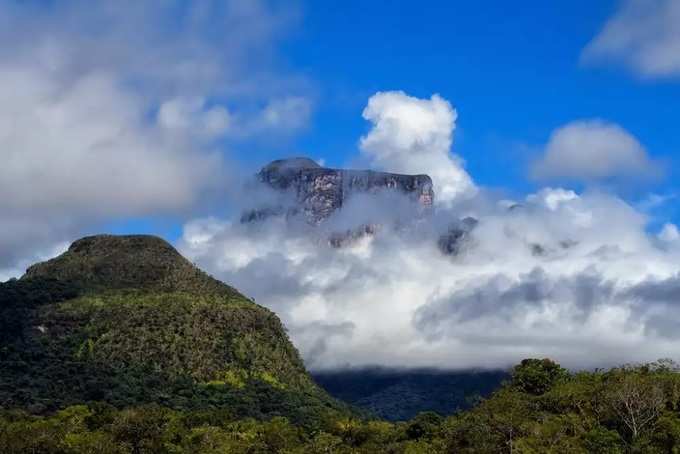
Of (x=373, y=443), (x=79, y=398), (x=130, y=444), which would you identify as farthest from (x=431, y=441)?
(x=79, y=398)

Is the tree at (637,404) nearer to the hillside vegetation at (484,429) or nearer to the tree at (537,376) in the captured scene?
the hillside vegetation at (484,429)

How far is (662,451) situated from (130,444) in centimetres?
6907

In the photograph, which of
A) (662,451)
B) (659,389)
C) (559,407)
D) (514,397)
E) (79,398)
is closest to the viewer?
(662,451)

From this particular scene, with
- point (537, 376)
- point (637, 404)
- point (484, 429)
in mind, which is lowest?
point (484, 429)

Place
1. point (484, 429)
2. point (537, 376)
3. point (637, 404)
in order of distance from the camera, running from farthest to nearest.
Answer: point (537, 376)
point (637, 404)
point (484, 429)

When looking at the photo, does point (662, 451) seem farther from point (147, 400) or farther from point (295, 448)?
point (147, 400)

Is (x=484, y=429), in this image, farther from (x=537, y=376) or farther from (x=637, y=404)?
(x=537, y=376)

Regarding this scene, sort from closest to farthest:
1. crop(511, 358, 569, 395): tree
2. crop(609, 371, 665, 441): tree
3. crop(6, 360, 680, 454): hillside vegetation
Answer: crop(6, 360, 680, 454): hillside vegetation, crop(609, 371, 665, 441): tree, crop(511, 358, 569, 395): tree

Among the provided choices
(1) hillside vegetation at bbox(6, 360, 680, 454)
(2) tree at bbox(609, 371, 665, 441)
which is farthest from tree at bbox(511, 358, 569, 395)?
(2) tree at bbox(609, 371, 665, 441)

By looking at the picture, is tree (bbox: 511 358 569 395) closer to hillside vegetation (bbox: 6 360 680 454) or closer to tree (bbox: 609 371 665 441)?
hillside vegetation (bbox: 6 360 680 454)

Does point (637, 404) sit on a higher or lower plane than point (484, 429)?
higher

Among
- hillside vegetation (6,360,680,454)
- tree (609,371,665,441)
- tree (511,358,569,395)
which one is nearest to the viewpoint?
hillside vegetation (6,360,680,454)

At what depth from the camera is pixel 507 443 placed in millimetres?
104438

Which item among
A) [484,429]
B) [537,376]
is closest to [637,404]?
[484,429]
